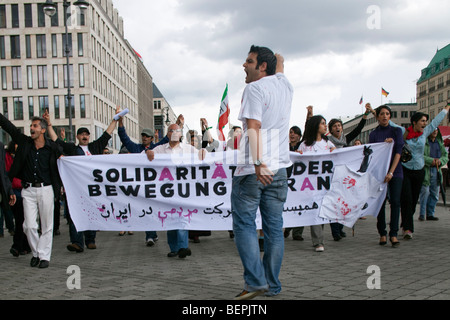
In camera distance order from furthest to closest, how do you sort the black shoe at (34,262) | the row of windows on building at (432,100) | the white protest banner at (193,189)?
the row of windows on building at (432,100) → the white protest banner at (193,189) → the black shoe at (34,262)

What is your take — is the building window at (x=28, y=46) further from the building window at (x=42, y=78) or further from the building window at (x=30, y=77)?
the building window at (x=42, y=78)

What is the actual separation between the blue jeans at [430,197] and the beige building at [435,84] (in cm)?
8749

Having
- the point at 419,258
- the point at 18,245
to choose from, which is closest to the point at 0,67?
the point at 18,245

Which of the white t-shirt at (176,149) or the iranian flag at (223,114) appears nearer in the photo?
the white t-shirt at (176,149)

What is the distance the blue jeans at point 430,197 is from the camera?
11258mm

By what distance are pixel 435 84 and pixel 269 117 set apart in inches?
4132

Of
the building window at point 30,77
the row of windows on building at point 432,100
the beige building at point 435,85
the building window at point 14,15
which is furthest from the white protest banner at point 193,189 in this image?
the row of windows on building at point 432,100

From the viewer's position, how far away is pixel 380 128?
801 centimetres

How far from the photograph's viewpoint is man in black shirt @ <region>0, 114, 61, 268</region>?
263 inches

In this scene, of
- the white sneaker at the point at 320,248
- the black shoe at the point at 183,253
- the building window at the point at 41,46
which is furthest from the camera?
the building window at the point at 41,46

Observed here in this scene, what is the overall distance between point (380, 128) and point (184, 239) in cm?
362

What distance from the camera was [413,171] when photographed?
324 inches

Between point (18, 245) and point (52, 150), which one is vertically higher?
point (52, 150)
